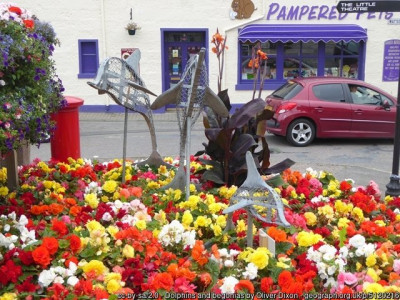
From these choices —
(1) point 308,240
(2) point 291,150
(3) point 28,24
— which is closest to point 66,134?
(3) point 28,24

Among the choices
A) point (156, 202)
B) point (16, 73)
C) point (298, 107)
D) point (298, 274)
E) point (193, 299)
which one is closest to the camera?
point (193, 299)

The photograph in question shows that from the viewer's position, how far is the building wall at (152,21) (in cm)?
1627

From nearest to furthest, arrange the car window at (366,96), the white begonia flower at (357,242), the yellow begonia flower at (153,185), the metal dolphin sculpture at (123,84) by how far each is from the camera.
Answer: the white begonia flower at (357,242), the metal dolphin sculpture at (123,84), the yellow begonia flower at (153,185), the car window at (366,96)

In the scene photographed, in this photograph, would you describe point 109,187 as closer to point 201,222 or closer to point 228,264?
point 201,222

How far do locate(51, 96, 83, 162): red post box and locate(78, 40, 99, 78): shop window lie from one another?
1036cm

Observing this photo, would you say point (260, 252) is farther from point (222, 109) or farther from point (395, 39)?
point (395, 39)

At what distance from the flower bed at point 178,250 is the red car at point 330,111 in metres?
7.07

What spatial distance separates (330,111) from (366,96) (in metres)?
1.01

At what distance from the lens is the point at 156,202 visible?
4.50m

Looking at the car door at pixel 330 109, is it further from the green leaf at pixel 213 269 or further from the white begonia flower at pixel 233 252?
the green leaf at pixel 213 269

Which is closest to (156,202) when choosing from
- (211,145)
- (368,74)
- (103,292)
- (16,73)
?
(211,145)

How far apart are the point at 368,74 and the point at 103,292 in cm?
1567

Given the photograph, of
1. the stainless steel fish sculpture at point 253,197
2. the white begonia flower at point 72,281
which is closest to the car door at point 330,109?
the stainless steel fish sculpture at point 253,197

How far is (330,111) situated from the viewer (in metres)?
11.6
